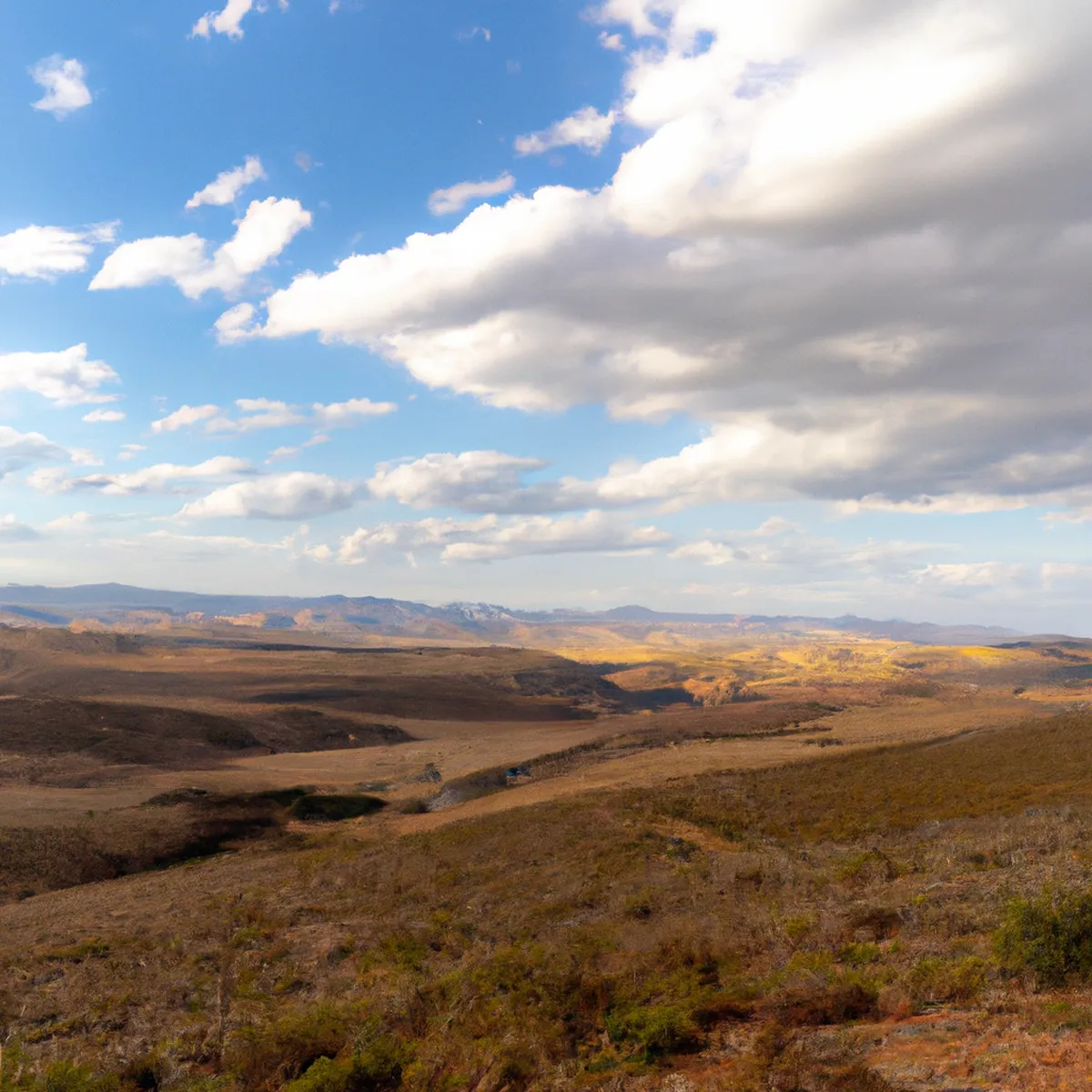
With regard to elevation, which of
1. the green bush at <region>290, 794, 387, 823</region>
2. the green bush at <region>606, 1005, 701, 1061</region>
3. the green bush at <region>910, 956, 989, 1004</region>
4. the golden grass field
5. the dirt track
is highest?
the green bush at <region>910, 956, 989, 1004</region>

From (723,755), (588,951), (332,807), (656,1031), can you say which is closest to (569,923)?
(588,951)

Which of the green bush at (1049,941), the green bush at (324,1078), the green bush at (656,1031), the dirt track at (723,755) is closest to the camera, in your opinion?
the green bush at (324,1078)

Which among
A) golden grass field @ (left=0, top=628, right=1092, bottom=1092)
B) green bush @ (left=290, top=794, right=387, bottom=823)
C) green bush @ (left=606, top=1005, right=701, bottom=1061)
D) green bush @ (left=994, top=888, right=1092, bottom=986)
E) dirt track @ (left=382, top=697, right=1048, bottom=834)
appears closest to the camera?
golden grass field @ (left=0, top=628, right=1092, bottom=1092)

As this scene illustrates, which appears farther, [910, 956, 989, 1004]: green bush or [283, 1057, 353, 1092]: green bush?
[910, 956, 989, 1004]: green bush

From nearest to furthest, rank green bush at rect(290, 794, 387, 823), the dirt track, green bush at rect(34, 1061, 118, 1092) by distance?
green bush at rect(34, 1061, 118, 1092)
the dirt track
green bush at rect(290, 794, 387, 823)

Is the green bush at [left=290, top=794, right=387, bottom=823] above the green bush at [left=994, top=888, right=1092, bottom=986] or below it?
below

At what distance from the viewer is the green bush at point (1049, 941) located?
10297mm

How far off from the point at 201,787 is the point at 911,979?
55644 millimetres

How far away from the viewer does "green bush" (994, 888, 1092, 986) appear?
1030 cm

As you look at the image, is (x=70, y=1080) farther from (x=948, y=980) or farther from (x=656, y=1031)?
(x=948, y=980)

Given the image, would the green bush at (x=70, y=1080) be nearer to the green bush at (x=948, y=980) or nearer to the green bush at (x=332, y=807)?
the green bush at (x=948, y=980)

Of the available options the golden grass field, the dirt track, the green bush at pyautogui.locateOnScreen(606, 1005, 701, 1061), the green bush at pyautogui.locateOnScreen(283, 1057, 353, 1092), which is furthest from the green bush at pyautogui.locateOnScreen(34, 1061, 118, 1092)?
the dirt track

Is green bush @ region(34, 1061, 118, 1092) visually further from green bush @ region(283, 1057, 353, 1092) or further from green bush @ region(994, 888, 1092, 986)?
green bush @ region(994, 888, 1092, 986)

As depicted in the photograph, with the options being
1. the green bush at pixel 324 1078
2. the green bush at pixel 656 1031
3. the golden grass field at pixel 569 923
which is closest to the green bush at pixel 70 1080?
the golden grass field at pixel 569 923
